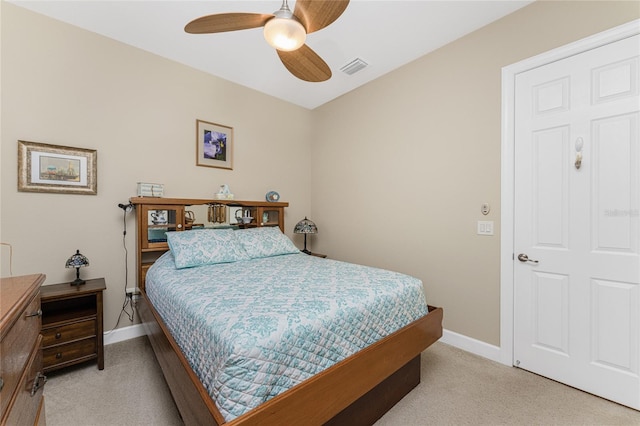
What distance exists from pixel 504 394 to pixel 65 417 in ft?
9.37

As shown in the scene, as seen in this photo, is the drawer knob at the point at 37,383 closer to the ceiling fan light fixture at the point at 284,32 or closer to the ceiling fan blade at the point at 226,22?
the ceiling fan blade at the point at 226,22

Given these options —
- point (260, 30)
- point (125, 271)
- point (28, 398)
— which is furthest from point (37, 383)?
point (260, 30)

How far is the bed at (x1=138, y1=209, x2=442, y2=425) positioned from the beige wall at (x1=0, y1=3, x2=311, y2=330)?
2.87ft

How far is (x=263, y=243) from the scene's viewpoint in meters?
2.95

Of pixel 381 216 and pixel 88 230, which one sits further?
pixel 381 216

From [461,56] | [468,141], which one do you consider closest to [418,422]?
[468,141]

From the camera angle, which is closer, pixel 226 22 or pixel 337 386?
pixel 337 386

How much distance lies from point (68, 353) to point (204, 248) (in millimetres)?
1206

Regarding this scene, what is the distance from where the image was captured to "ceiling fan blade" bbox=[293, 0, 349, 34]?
155 cm

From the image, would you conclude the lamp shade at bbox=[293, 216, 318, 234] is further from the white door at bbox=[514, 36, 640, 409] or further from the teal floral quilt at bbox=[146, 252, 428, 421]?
the white door at bbox=[514, 36, 640, 409]

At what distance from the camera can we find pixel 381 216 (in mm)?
3273

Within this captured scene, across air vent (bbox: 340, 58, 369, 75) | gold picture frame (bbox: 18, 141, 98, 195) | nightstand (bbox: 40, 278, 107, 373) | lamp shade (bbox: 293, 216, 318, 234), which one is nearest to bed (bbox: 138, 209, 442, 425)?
nightstand (bbox: 40, 278, 107, 373)

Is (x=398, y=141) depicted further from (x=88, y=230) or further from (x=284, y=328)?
(x=88, y=230)

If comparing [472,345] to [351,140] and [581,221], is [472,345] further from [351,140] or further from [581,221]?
[351,140]
